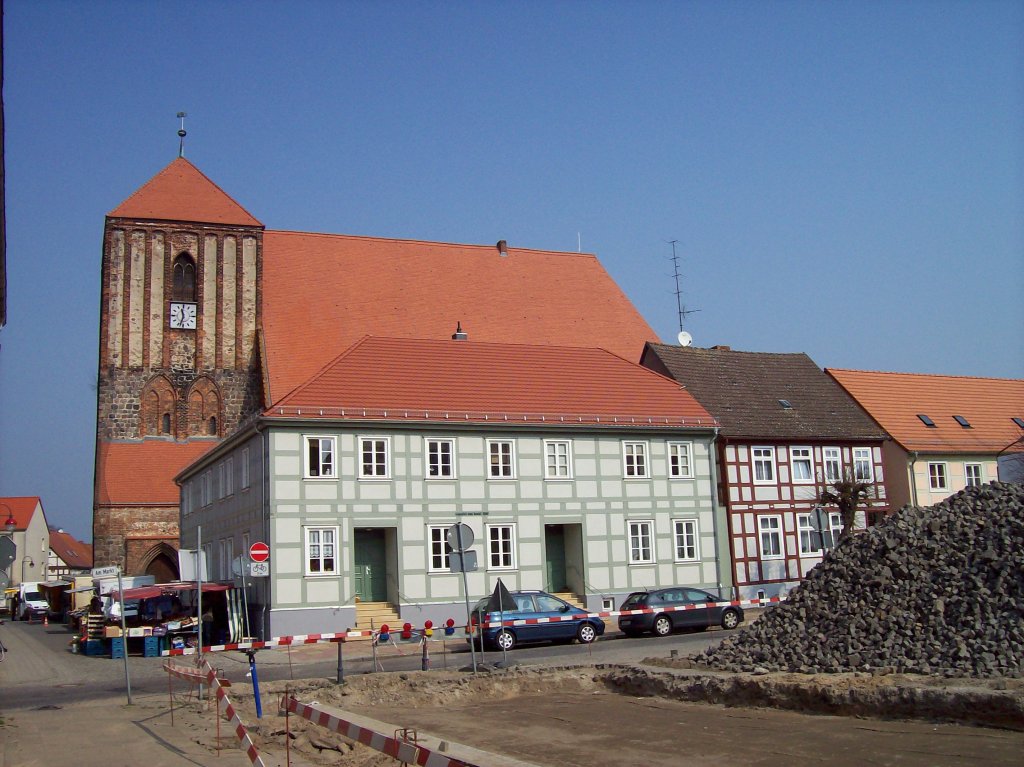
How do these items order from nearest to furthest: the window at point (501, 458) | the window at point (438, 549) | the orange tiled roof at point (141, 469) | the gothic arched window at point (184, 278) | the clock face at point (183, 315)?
the window at point (438, 549) < the window at point (501, 458) < the orange tiled roof at point (141, 469) < the clock face at point (183, 315) < the gothic arched window at point (184, 278)

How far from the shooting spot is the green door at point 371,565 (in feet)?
98.6

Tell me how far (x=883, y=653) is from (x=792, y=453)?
2220cm

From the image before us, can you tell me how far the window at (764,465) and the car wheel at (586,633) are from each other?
11.7m

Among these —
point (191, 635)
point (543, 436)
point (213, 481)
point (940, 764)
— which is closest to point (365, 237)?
point (213, 481)

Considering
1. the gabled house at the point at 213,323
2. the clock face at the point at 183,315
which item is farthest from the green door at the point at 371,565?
the clock face at the point at 183,315

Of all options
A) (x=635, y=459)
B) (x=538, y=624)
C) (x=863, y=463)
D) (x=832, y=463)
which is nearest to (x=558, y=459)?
(x=635, y=459)

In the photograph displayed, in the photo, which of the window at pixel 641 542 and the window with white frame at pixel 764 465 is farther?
the window with white frame at pixel 764 465

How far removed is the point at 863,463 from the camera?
38219 mm

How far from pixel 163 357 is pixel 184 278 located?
361cm

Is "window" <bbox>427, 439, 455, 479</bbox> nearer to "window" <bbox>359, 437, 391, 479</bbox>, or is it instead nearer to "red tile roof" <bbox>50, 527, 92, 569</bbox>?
"window" <bbox>359, 437, 391, 479</bbox>

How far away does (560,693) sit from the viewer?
1738 cm

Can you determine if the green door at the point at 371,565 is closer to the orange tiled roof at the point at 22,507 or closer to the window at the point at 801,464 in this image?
the window at the point at 801,464

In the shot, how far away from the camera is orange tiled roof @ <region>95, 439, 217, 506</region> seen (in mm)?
43250

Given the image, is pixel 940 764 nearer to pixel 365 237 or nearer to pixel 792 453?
pixel 792 453
